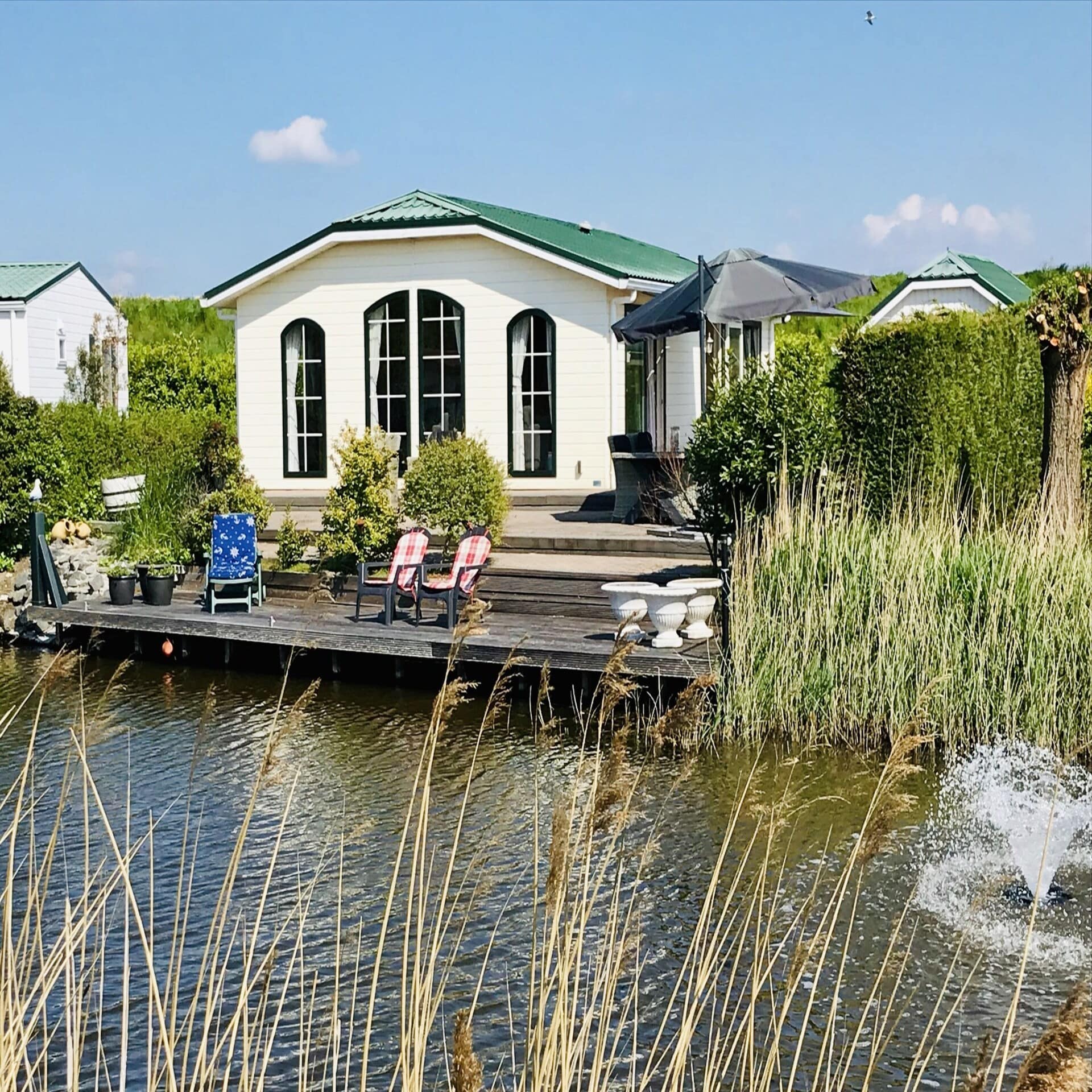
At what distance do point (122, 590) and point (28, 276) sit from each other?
49.2 ft

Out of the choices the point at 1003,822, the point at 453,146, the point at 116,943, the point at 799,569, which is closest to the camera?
the point at 116,943

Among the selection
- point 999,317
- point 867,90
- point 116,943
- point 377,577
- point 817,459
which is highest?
point 867,90

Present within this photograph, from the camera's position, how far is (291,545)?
46.4 feet

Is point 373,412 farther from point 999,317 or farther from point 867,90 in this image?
point 999,317

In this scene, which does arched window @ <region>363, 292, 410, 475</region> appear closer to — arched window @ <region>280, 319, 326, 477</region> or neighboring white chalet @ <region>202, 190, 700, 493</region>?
neighboring white chalet @ <region>202, 190, 700, 493</region>

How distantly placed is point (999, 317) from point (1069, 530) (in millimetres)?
3585

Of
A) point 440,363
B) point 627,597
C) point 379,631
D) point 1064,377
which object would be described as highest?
point 440,363

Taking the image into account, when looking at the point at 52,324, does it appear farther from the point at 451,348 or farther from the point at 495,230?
the point at 495,230

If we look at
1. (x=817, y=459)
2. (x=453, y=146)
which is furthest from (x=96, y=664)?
(x=453, y=146)

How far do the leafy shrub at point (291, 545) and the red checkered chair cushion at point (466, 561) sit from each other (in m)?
2.50

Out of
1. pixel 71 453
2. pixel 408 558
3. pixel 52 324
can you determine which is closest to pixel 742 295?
pixel 408 558

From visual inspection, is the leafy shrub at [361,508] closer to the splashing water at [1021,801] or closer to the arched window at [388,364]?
the arched window at [388,364]

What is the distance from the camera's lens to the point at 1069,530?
924 centimetres

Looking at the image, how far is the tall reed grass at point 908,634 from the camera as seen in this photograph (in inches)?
332
